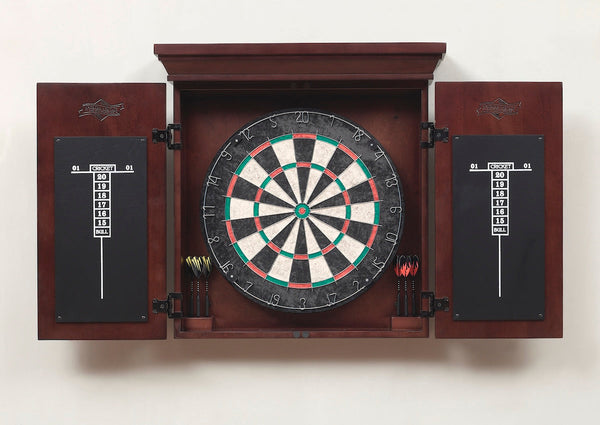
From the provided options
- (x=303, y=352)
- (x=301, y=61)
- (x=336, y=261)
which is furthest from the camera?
(x=303, y=352)

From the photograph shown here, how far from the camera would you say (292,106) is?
2.58 meters

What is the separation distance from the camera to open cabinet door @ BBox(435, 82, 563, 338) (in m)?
2.37

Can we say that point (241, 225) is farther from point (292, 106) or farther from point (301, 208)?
point (292, 106)

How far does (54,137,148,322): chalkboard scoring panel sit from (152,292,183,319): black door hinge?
1.4 inches

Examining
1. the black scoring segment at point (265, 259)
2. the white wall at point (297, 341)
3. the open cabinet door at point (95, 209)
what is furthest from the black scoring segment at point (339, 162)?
the open cabinet door at point (95, 209)

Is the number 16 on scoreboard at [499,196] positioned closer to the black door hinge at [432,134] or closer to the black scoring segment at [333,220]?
the black door hinge at [432,134]

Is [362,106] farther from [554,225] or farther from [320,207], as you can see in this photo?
[554,225]

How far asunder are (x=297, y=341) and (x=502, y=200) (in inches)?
37.3

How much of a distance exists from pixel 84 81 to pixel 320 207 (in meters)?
1.06

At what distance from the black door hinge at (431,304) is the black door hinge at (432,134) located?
536 millimetres

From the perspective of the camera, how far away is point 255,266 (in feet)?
8.20

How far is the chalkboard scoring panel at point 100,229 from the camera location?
2.38 meters

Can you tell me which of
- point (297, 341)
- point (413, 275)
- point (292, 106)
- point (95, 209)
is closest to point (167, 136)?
point (95, 209)
